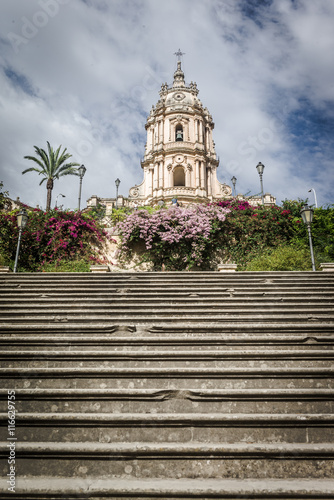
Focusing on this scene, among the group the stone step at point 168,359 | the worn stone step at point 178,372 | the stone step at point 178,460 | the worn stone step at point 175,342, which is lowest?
the stone step at point 178,460

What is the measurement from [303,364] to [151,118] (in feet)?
120

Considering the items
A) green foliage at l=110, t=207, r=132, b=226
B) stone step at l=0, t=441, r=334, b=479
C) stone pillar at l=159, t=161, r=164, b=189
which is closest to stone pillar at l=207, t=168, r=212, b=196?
stone pillar at l=159, t=161, r=164, b=189

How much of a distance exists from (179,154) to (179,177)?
2442 mm

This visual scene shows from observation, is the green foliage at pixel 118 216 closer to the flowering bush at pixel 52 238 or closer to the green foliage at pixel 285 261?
the flowering bush at pixel 52 238

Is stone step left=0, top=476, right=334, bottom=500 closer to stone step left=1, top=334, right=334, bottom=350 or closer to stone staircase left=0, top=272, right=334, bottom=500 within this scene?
stone staircase left=0, top=272, right=334, bottom=500

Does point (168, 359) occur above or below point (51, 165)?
below

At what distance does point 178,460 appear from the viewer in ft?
10.6

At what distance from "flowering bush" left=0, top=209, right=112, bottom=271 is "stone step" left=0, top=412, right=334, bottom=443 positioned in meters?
9.09

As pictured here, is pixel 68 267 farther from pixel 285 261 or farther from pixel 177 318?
pixel 285 261

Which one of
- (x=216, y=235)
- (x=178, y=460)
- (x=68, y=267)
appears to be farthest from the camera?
(x=216, y=235)

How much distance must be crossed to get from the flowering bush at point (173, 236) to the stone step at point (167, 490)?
941cm

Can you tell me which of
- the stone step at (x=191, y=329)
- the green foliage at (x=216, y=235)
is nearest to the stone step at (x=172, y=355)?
the stone step at (x=191, y=329)

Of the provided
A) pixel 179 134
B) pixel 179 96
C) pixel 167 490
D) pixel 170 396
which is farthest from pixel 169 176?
pixel 167 490

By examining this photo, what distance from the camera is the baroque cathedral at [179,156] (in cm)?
3224
